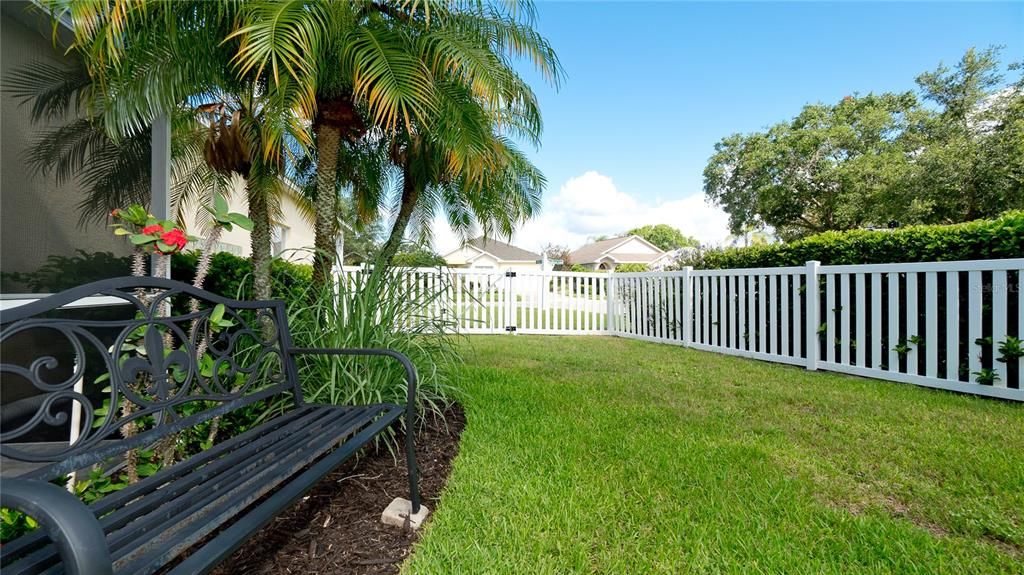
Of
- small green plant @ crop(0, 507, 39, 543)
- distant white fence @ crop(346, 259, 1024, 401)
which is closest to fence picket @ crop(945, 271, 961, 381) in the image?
distant white fence @ crop(346, 259, 1024, 401)

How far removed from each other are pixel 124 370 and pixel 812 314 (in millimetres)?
5571

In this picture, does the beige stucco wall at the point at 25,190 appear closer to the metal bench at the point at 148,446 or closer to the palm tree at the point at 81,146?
the palm tree at the point at 81,146

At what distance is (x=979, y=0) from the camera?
7746 mm

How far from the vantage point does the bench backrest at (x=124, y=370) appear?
1.07 m

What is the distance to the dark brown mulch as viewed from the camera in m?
1.50

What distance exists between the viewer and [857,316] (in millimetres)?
4285

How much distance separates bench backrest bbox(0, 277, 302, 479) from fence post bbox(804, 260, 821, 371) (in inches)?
198

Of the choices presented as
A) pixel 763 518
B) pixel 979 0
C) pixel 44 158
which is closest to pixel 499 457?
pixel 763 518

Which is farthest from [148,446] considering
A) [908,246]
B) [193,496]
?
[908,246]

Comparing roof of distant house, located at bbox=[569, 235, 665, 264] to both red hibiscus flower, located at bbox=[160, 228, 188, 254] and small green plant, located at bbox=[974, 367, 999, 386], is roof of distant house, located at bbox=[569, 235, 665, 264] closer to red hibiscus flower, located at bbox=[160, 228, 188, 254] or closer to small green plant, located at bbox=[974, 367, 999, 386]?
small green plant, located at bbox=[974, 367, 999, 386]

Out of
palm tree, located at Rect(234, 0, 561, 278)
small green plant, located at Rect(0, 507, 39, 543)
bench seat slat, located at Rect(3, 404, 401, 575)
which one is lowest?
small green plant, located at Rect(0, 507, 39, 543)

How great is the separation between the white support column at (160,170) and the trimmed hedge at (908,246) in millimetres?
6070

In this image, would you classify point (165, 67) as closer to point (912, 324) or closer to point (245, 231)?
point (245, 231)

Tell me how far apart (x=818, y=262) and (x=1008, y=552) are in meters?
3.70
